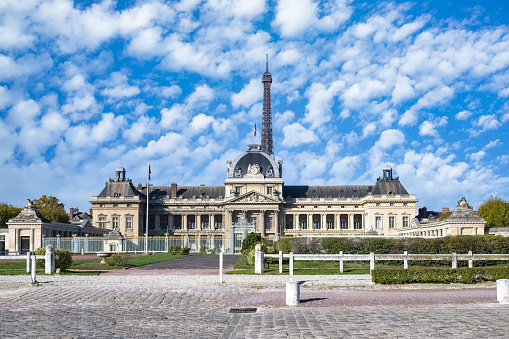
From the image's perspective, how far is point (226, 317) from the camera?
13250 millimetres

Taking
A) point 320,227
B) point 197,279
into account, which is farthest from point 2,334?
point 320,227

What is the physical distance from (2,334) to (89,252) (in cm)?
4673

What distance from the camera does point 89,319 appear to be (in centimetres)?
1257

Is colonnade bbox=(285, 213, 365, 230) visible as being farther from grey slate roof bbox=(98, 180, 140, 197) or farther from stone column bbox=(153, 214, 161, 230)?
grey slate roof bbox=(98, 180, 140, 197)

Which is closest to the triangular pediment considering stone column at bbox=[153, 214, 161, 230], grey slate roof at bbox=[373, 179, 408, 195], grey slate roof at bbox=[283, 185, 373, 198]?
grey slate roof at bbox=[283, 185, 373, 198]

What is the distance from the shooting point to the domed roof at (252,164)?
95.6 metres

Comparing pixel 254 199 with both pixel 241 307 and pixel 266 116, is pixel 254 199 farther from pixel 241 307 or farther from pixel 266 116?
pixel 241 307

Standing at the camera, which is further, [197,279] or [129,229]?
[129,229]

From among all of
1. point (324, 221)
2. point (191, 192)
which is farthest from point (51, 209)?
point (324, 221)

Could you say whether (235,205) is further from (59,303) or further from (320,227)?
(59,303)

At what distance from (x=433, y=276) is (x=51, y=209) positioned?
7846 cm

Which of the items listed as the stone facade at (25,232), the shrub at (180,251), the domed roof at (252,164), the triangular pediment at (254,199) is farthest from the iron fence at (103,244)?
the domed roof at (252,164)

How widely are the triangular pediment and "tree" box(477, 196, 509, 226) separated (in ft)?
102

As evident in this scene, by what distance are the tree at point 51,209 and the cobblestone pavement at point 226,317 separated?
7254cm
